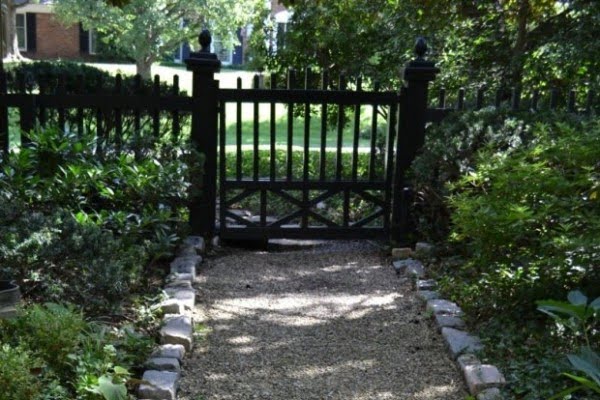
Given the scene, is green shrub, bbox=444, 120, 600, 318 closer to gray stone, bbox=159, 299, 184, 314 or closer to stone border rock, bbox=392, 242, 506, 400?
stone border rock, bbox=392, 242, 506, 400

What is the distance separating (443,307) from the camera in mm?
5086

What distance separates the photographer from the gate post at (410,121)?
6859 millimetres

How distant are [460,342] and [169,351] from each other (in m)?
1.64

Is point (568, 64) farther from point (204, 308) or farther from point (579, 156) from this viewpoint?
point (204, 308)

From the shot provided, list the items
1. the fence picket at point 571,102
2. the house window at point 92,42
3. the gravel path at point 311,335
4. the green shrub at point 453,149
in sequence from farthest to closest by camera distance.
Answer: the house window at point 92,42 → the fence picket at point 571,102 → the green shrub at point 453,149 → the gravel path at point 311,335

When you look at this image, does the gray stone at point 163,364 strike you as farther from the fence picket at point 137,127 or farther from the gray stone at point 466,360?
the fence picket at point 137,127

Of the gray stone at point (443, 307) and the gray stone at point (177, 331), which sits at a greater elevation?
the gray stone at point (177, 331)

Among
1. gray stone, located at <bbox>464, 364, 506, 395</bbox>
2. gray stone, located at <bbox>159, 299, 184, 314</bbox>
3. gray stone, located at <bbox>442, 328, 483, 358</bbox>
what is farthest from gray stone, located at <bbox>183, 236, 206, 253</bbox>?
gray stone, located at <bbox>464, 364, 506, 395</bbox>

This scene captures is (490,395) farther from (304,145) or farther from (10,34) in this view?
(10,34)

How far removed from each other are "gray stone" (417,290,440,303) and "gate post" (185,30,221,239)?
2100mm

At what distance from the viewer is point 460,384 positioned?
4.07m

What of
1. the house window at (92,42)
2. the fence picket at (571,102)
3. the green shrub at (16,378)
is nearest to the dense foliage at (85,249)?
the green shrub at (16,378)

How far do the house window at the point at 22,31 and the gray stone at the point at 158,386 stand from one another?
118 feet

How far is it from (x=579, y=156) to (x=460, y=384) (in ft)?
5.11
